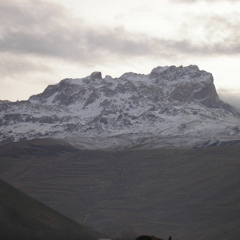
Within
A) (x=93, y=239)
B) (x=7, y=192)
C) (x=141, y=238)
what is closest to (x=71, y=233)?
(x=93, y=239)

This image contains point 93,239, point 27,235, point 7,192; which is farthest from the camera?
point 7,192

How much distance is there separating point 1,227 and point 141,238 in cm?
9342

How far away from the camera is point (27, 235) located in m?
164

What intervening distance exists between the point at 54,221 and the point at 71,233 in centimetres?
1338

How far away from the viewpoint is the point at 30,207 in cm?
19888

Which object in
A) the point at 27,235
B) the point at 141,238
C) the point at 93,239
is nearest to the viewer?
→ the point at 141,238

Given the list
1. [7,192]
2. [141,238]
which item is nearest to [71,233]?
[7,192]

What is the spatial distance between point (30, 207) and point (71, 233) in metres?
16.4

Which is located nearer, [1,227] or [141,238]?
[141,238]

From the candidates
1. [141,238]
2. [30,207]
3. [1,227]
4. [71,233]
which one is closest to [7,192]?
[30,207]

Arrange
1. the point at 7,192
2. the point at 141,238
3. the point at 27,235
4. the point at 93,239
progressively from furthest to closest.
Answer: the point at 7,192, the point at 93,239, the point at 27,235, the point at 141,238

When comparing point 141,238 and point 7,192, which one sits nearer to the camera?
point 141,238

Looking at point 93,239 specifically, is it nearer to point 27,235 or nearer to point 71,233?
point 71,233

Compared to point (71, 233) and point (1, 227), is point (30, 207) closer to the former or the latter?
point (71, 233)
